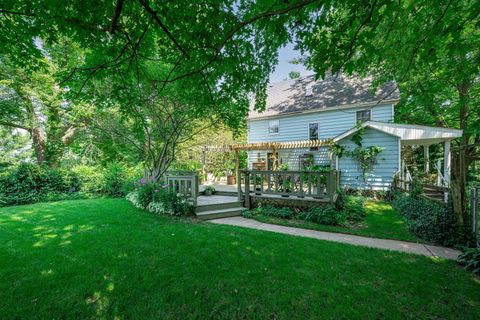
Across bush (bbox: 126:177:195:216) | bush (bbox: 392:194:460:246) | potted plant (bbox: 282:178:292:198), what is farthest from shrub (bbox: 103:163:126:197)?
bush (bbox: 392:194:460:246)

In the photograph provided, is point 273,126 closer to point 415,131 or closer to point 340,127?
point 340,127

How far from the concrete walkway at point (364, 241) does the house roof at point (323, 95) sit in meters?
7.92

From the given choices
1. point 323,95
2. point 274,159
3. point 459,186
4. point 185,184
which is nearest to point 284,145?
point 274,159

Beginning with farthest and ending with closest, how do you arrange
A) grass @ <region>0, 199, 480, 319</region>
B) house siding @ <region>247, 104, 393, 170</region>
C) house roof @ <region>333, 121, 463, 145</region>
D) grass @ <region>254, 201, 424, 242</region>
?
1. house siding @ <region>247, 104, 393, 170</region>
2. house roof @ <region>333, 121, 463, 145</region>
3. grass @ <region>254, 201, 424, 242</region>
4. grass @ <region>0, 199, 480, 319</region>

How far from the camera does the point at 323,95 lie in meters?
Answer: 13.4

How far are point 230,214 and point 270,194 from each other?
161 centimetres

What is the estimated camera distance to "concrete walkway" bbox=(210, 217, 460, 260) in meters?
3.87

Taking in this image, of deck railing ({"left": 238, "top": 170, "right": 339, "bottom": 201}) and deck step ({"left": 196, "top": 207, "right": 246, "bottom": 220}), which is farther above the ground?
deck railing ({"left": 238, "top": 170, "right": 339, "bottom": 201})

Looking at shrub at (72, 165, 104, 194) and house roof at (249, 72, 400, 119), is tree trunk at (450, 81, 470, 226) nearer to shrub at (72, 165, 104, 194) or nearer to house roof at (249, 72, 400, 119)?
house roof at (249, 72, 400, 119)

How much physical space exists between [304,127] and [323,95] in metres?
2.56

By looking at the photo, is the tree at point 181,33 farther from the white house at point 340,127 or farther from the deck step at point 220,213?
the white house at point 340,127

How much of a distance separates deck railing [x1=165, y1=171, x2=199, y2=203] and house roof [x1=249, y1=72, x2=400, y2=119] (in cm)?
664

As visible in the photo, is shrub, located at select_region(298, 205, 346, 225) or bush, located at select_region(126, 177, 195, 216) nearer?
shrub, located at select_region(298, 205, 346, 225)

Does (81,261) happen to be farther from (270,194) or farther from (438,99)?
(438,99)
